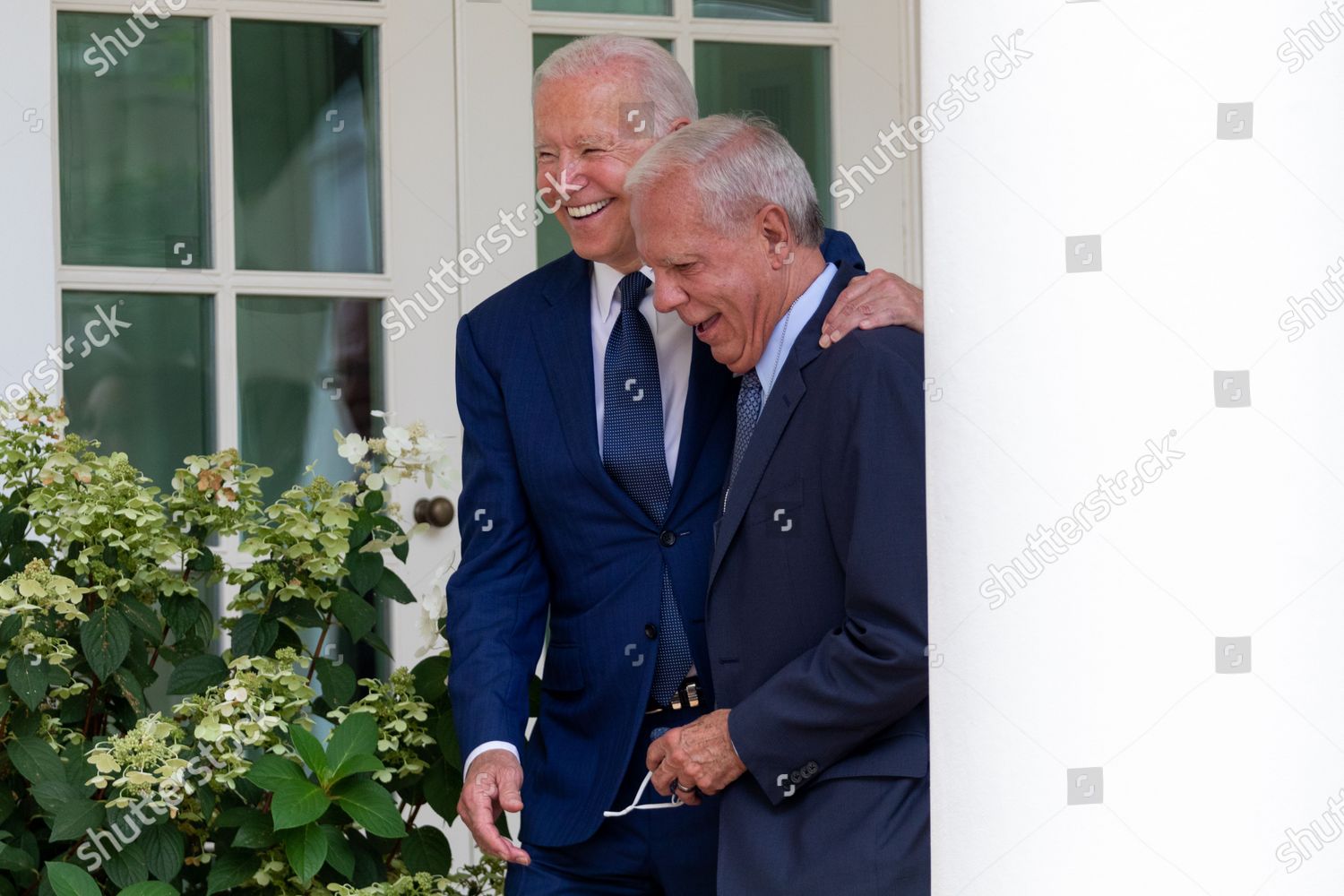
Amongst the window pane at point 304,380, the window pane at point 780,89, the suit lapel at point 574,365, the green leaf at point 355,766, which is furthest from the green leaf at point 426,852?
the window pane at point 780,89

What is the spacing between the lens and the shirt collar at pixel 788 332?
1.90 m

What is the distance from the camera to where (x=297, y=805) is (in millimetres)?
→ 2174

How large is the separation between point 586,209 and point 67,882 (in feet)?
3.39

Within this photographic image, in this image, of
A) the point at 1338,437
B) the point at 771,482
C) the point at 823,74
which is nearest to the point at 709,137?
the point at 771,482

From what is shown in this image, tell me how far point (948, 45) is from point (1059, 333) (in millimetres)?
263

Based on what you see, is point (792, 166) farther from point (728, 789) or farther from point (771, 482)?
point (728, 789)

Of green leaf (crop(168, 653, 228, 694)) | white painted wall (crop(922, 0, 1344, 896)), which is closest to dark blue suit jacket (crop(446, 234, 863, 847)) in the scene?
green leaf (crop(168, 653, 228, 694))

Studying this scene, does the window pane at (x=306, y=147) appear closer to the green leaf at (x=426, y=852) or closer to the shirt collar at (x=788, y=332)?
the green leaf at (x=426, y=852)

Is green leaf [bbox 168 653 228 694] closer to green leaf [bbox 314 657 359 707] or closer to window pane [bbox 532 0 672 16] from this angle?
green leaf [bbox 314 657 359 707]

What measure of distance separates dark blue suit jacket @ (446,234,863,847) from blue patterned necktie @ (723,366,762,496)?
Result: 10cm

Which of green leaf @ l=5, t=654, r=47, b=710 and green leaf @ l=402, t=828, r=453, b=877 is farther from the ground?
green leaf @ l=5, t=654, r=47, b=710

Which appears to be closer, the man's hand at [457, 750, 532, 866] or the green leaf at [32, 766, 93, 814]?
the man's hand at [457, 750, 532, 866]

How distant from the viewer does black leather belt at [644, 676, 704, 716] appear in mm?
2016

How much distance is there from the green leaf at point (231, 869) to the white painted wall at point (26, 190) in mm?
1084
